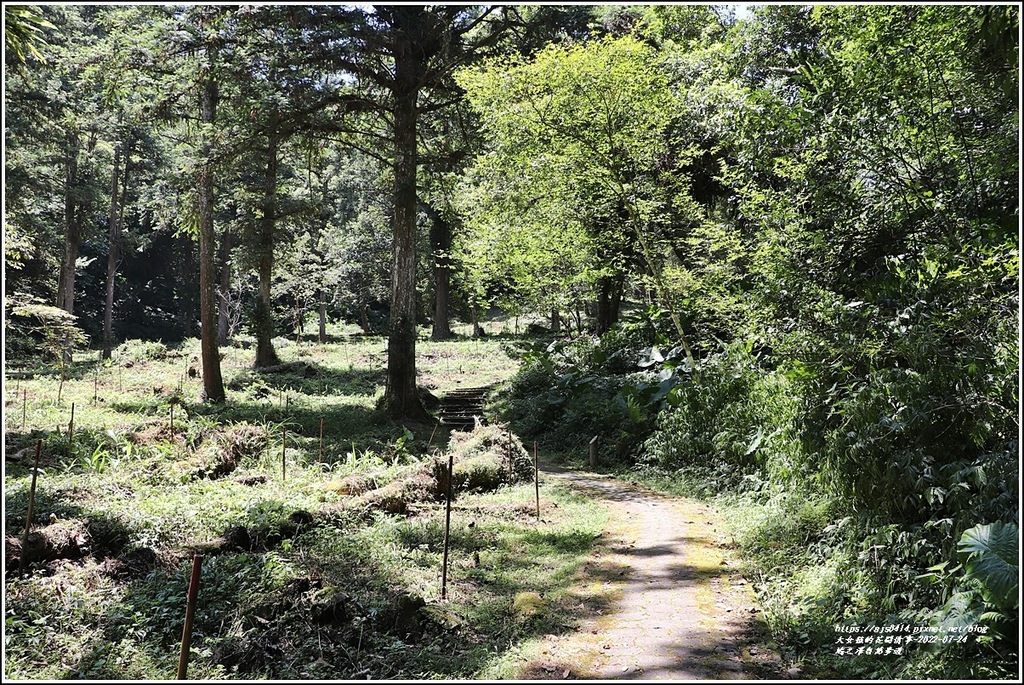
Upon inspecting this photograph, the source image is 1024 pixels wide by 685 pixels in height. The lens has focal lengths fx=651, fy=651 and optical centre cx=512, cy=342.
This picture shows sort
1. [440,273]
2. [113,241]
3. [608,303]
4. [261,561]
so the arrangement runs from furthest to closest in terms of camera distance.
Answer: [440,273] → [113,241] → [608,303] → [261,561]

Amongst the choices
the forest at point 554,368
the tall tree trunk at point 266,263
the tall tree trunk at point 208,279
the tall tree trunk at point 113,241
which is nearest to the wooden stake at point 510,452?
the forest at point 554,368

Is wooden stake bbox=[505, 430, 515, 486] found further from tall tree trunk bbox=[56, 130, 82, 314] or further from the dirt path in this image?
tall tree trunk bbox=[56, 130, 82, 314]

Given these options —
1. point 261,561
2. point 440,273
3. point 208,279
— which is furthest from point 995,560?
point 440,273

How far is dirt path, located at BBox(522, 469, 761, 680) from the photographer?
4.29 meters

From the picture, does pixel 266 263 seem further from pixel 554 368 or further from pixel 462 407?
pixel 554 368

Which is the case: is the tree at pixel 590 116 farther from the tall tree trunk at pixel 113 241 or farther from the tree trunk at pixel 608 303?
the tall tree trunk at pixel 113 241

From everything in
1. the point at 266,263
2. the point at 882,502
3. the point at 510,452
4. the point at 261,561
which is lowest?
the point at 261,561

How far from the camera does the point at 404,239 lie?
1475cm

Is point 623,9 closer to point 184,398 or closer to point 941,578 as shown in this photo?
point 184,398

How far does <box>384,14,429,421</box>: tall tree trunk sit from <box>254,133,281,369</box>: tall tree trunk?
5.70m

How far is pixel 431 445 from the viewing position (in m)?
13.0

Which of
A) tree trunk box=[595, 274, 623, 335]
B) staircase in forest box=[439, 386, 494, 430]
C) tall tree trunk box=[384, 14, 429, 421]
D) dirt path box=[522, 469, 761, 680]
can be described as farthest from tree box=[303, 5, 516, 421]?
dirt path box=[522, 469, 761, 680]

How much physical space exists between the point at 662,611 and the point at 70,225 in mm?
23467

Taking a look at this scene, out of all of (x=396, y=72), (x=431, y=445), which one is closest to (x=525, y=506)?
(x=431, y=445)
